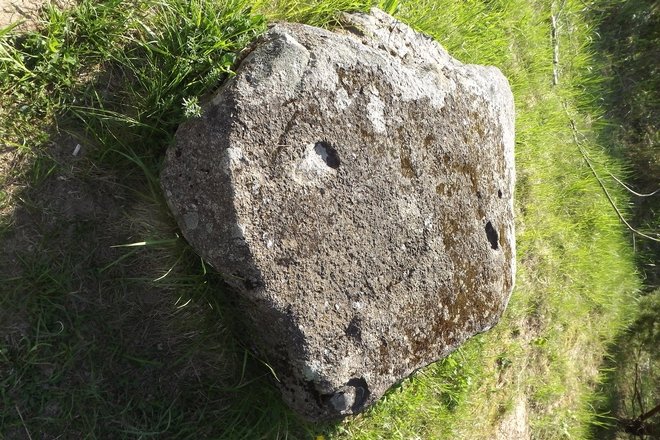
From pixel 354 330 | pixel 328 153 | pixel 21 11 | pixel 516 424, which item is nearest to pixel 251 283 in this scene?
pixel 354 330

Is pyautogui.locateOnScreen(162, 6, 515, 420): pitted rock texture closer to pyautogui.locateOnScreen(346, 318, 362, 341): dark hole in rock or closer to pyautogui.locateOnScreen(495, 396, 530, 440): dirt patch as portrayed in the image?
pyautogui.locateOnScreen(346, 318, 362, 341): dark hole in rock

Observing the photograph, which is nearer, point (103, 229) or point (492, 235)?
point (103, 229)

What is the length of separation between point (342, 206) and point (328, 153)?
0.71 ft

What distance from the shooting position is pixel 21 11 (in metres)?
2.32

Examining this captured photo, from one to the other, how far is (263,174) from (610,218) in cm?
417

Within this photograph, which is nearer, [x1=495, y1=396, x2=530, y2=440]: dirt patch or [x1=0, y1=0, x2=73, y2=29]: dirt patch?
[x1=0, y1=0, x2=73, y2=29]: dirt patch

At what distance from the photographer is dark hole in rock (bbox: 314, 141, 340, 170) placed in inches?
91.0

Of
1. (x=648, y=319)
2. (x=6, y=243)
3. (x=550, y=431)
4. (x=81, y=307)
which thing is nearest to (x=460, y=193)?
(x=81, y=307)

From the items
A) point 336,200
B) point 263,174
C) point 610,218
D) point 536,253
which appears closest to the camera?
point 263,174

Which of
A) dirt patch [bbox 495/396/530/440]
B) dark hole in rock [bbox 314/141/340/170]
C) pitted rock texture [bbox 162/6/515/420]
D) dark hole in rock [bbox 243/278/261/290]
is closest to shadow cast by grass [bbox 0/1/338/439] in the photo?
pitted rock texture [bbox 162/6/515/420]

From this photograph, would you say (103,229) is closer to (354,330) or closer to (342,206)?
(342,206)

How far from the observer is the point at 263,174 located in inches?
85.7

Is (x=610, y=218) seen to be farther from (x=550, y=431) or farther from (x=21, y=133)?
(x=21, y=133)

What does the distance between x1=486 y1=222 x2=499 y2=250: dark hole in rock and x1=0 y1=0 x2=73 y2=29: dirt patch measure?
214cm
